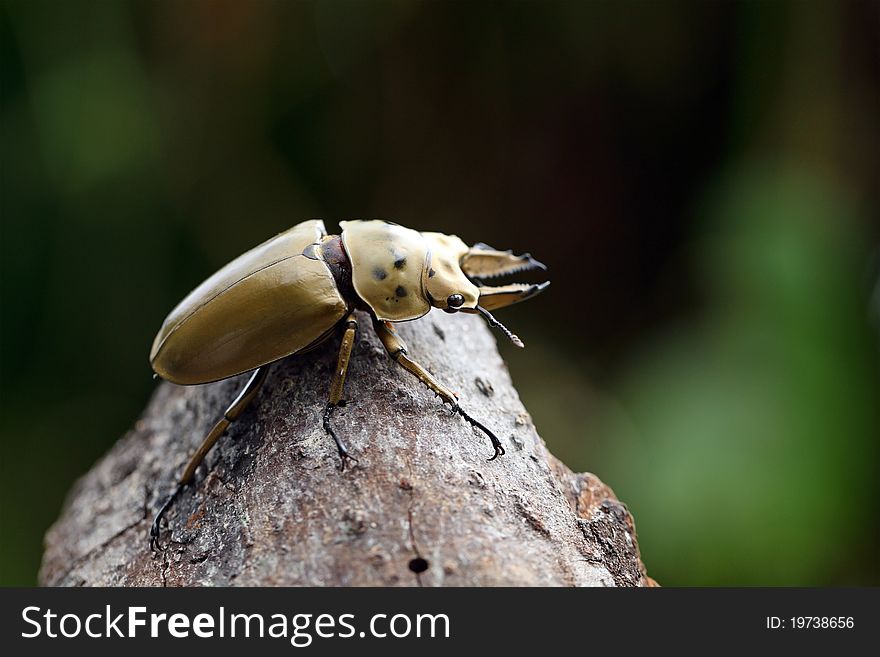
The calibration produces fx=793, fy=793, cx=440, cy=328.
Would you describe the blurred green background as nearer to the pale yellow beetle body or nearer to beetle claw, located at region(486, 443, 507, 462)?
beetle claw, located at region(486, 443, 507, 462)

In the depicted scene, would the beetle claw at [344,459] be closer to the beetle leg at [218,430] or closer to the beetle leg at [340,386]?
the beetle leg at [340,386]

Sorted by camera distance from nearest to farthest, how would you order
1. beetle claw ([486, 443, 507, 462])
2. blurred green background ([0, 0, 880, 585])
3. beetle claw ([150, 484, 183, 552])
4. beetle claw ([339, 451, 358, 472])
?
beetle claw ([339, 451, 358, 472]) → beetle claw ([486, 443, 507, 462]) → beetle claw ([150, 484, 183, 552]) → blurred green background ([0, 0, 880, 585])

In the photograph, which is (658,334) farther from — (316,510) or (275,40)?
(316,510)

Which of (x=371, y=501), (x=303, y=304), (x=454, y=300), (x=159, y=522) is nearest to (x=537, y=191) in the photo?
(x=454, y=300)

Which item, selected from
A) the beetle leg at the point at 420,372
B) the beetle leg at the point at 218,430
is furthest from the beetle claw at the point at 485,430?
the beetle leg at the point at 218,430

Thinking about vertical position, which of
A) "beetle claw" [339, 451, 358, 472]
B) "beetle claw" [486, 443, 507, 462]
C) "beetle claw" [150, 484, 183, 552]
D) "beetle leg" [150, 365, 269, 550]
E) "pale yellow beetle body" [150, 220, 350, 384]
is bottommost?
"beetle claw" [150, 484, 183, 552]

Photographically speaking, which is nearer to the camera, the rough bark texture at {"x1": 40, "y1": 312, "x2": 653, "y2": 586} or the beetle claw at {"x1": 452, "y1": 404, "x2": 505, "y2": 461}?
the rough bark texture at {"x1": 40, "y1": 312, "x2": 653, "y2": 586}

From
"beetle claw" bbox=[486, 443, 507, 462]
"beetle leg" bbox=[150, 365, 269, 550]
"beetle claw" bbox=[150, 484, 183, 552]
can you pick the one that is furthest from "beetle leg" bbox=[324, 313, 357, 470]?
"beetle claw" bbox=[150, 484, 183, 552]
